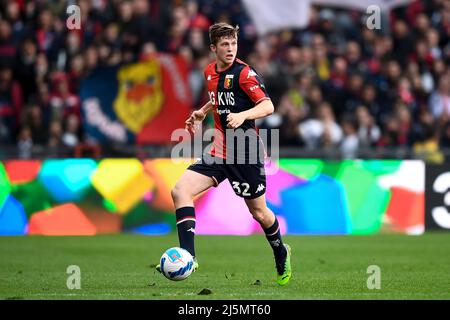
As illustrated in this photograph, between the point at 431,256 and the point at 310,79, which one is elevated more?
the point at 310,79

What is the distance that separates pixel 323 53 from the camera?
21.0 metres

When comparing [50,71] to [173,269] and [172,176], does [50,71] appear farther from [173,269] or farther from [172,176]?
[173,269]

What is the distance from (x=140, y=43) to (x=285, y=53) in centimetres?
351

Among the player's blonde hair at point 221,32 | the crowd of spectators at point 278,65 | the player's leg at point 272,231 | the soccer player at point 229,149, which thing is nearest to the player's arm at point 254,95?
the soccer player at point 229,149

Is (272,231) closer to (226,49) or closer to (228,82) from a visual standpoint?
(228,82)

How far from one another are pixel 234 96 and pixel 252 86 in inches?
9.2

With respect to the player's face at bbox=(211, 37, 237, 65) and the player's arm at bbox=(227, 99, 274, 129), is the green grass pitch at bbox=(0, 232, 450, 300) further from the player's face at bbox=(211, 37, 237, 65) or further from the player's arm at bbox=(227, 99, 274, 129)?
the player's face at bbox=(211, 37, 237, 65)

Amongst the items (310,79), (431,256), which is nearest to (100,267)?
(431,256)

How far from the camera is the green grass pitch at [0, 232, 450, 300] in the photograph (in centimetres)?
941

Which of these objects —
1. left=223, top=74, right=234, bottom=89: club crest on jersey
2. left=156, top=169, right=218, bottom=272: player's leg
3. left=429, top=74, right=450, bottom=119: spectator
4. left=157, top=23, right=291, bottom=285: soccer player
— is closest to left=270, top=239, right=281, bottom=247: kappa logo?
left=157, top=23, right=291, bottom=285: soccer player

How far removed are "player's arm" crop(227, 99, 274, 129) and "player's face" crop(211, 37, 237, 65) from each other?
1.85 ft

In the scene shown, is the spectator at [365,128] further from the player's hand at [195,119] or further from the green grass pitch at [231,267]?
the player's hand at [195,119]

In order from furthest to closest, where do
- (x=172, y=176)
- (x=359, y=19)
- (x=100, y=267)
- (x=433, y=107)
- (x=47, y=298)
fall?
(x=359, y=19), (x=433, y=107), (x=172, y=176), (x=100, y=267), (x=47, y=298)

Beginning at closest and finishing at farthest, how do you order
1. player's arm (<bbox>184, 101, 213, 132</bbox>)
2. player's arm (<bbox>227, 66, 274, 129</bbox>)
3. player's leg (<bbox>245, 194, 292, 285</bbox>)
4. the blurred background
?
player's arm (<bbox>227, 66, 274, 129</bbox>) → player's leg (<bbox>245, 194, 292, 285</bbox>) → player's arm (<bbox>184, 101, 213, 132</bbox>) → the blurred background
